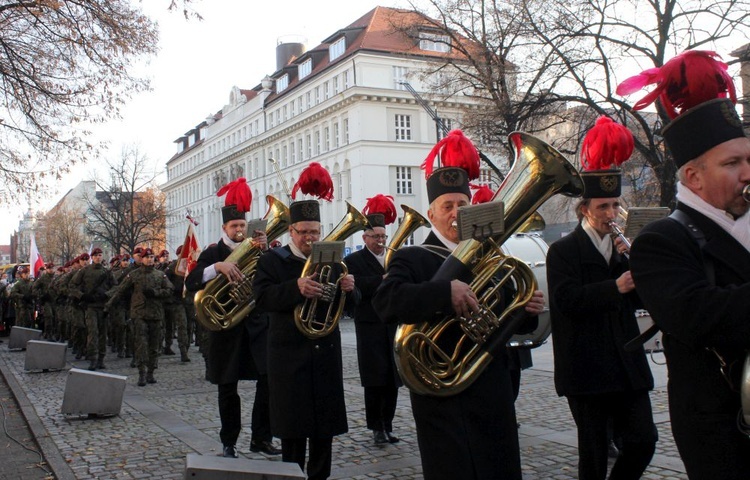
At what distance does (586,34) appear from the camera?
19.2 m

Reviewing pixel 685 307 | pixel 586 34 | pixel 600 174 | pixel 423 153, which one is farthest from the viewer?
pixel 423 153

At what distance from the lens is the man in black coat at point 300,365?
213 inches

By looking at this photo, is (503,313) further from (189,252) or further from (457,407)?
(189,252)

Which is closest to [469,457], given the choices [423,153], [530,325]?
[530,325]

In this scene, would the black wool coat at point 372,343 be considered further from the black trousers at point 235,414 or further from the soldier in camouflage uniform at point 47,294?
the soldier in camouflage uniform at point 47,294

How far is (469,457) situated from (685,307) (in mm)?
1457

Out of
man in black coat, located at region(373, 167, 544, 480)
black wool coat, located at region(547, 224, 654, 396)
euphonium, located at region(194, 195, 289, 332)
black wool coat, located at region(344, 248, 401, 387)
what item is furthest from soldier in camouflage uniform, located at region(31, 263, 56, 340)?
man in black coat, located at region(373, 167, 544, 480)

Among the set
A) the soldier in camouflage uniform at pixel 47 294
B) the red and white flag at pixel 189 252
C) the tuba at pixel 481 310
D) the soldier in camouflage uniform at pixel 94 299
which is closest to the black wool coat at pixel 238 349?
the red and white flag at pixel 189 252

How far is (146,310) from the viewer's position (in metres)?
12.9

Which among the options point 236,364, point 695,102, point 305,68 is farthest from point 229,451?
point 305,68

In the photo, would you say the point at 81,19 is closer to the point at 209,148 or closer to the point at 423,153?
the point at 423,153

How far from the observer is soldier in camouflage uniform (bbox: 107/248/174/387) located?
12.5 m

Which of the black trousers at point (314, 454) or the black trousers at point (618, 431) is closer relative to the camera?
the black trousers at point (618, 431)

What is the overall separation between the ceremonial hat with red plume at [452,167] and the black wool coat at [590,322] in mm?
849
